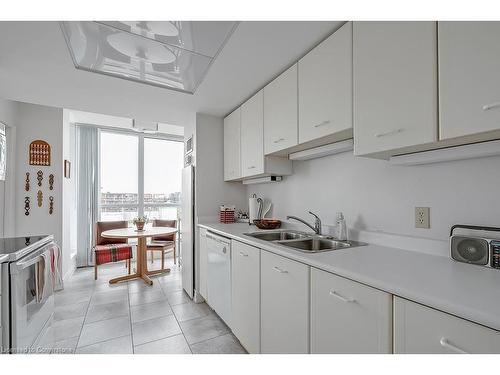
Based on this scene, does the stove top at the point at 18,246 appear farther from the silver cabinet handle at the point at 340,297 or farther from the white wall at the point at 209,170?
→ the silver cabinet handle at the point at 340,297

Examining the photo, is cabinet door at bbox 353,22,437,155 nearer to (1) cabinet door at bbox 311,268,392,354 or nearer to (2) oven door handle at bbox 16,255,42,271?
(1) cabinet door at bbox 311,268,392,354

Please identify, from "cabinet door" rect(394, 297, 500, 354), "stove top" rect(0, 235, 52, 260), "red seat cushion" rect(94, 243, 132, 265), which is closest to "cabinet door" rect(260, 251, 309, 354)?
"cabinet door" rect(394, 297, 500, 354)

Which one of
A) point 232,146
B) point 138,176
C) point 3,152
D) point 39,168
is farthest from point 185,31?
point 138,176

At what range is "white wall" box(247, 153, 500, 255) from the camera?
1151 millimetres

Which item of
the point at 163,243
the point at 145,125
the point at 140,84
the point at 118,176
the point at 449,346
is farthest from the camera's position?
the point at 118,176

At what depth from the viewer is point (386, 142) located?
118cm

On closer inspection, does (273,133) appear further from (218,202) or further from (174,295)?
(174,295)

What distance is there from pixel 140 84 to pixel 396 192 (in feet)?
7.42

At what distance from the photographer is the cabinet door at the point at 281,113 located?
1811 mm

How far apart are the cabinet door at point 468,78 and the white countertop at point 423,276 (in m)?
0.55

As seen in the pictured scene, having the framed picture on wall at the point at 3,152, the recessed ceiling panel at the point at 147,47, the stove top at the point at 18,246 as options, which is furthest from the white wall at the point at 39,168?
the recessed ceiling panel at the point at 147,47

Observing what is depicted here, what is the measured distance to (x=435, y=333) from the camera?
28.6 inches

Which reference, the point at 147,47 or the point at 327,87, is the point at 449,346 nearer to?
the point at 327,87
